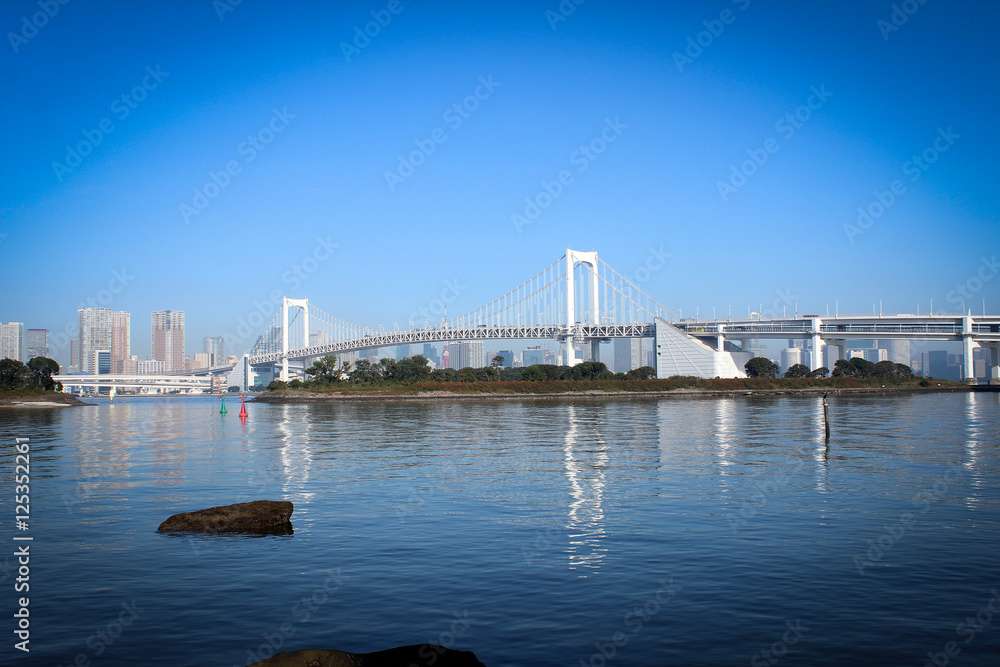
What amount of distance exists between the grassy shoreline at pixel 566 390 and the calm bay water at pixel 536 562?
4917 cm

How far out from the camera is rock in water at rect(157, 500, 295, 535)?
9.72 metres

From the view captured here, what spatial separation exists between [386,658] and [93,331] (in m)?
182

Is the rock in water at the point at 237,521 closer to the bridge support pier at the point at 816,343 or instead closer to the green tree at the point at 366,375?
the green tree at the point at 366,375

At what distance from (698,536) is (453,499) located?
4.41 metres

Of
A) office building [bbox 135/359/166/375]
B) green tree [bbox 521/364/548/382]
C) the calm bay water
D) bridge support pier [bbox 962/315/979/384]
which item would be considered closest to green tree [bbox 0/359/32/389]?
green tree [bbox 521/364/548/382]

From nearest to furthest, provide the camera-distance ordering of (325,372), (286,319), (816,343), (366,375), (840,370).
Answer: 1. (366,375)
2. (325,372)
3. (816,343)
4. (840,370)
5. (286,319)

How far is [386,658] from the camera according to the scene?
4.75 metres

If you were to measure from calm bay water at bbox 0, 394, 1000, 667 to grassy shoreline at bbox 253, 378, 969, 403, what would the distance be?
161ft

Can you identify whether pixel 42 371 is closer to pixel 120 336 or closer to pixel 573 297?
pixel 573 297

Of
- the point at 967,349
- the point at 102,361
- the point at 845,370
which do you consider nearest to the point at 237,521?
the point at 967,349

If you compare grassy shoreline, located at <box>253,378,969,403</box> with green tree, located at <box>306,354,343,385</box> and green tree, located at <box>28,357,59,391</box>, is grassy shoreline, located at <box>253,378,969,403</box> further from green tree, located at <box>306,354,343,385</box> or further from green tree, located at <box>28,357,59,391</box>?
green tree, located at <box>28,357,59,391</box>

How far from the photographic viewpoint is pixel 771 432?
25.3 m

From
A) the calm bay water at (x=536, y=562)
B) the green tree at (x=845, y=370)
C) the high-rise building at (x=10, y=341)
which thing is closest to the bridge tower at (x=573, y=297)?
the green tree at (x=845, y=370)

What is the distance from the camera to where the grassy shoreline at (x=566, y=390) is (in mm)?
66500
